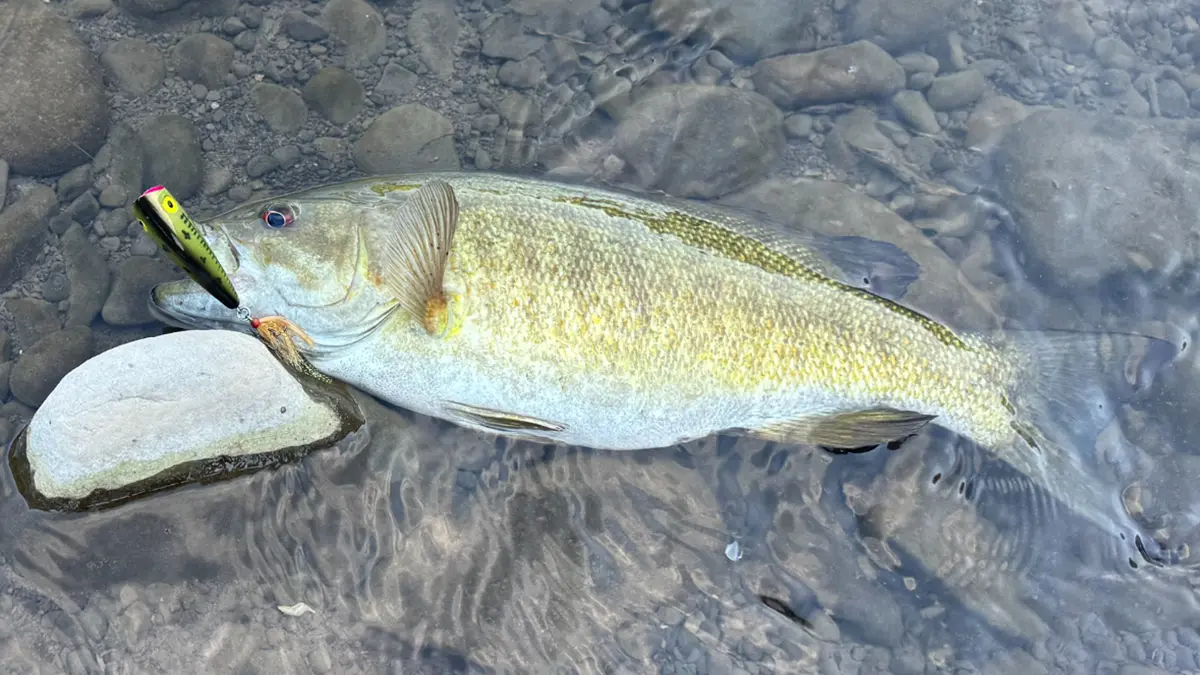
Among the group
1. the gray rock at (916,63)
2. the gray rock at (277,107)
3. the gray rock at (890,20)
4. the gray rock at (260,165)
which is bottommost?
the gray rock at (916,63)

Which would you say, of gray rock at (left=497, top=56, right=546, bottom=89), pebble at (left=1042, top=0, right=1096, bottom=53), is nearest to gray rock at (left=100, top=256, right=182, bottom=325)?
gray rock at (left=497, top=56, right=546, bottom=89)

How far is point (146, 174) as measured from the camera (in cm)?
389

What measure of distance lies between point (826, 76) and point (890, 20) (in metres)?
0.62

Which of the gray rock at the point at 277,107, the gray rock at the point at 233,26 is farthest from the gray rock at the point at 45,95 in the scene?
the gray rock at the point at 277,107

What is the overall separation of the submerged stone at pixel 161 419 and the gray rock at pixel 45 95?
1471 millimetres

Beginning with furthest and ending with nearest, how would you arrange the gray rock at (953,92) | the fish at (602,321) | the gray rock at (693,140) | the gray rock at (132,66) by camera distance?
the gray rock at (953,92) < the gray rock at (693,140) < the gray rock at (132,66) < the fish at (602,321)

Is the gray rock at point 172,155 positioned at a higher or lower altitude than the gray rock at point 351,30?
lower

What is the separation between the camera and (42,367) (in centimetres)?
354

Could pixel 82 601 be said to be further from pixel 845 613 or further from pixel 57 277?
pixel 845 613

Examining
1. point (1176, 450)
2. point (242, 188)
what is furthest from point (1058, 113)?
point (242, 188)

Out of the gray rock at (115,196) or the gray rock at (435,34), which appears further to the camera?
the gray rock at (435,34)

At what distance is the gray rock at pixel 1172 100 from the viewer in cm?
457

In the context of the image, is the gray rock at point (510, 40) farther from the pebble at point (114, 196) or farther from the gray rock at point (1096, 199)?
the gray rock at point (1096, 199)

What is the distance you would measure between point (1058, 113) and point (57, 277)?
221 inches
